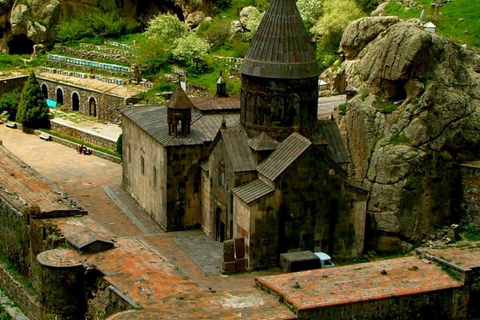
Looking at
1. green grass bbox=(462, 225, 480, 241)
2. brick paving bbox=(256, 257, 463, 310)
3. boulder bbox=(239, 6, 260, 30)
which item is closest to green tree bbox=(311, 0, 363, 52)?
boulder bbox=(239, 6, 260, 30)

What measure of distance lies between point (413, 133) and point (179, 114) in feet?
30.3

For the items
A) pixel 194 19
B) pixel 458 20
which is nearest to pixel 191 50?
pixel 194 19

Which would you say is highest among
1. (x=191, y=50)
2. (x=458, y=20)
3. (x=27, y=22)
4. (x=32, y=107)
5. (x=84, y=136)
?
(x=458, y=20)

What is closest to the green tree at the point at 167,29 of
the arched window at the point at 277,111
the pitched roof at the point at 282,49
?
the pitched roof at the point at 282,49

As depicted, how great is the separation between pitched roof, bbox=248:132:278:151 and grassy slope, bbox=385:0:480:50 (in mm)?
12433

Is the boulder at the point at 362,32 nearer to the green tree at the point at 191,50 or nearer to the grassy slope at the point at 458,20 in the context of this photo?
the grassy slope at the point at 458,20

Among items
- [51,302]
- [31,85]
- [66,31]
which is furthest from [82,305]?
[66,31]

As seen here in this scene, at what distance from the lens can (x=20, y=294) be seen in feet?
107

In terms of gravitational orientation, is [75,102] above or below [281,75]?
below

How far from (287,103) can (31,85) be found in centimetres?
2555

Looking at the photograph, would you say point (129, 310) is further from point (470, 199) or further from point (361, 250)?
point (470, 199)

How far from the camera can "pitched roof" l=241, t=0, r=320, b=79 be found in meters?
32.6

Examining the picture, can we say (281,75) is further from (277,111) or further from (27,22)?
(27,22)

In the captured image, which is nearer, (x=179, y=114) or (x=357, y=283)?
(x=357, y=283)
